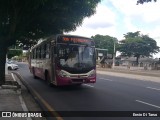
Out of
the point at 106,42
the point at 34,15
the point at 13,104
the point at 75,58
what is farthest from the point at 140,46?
the point at 13,104

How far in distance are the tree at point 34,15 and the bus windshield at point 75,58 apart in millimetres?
1799

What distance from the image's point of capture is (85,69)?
16.2m

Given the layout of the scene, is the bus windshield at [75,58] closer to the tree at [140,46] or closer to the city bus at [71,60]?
the city bus at [71,60]

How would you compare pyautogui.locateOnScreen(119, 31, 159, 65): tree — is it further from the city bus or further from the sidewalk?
the sidewalk

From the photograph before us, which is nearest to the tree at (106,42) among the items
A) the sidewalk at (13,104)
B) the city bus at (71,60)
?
the city bus at (71,60)

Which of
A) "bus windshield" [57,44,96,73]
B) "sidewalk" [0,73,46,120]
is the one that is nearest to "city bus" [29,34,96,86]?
"bus windshield" [57,44,96,73]

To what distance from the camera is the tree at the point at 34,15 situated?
1419cm

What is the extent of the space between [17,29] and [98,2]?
15.9 feet

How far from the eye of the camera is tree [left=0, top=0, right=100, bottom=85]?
14.2 m

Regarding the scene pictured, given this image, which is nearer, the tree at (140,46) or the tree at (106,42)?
the tree at (140,46)

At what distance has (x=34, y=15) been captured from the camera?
1573 cm

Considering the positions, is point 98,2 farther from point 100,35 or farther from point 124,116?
point 100,35

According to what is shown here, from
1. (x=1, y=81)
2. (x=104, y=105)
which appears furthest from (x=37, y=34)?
(x=104, y=105)

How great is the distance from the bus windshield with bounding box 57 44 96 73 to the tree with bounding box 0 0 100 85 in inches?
70.8
